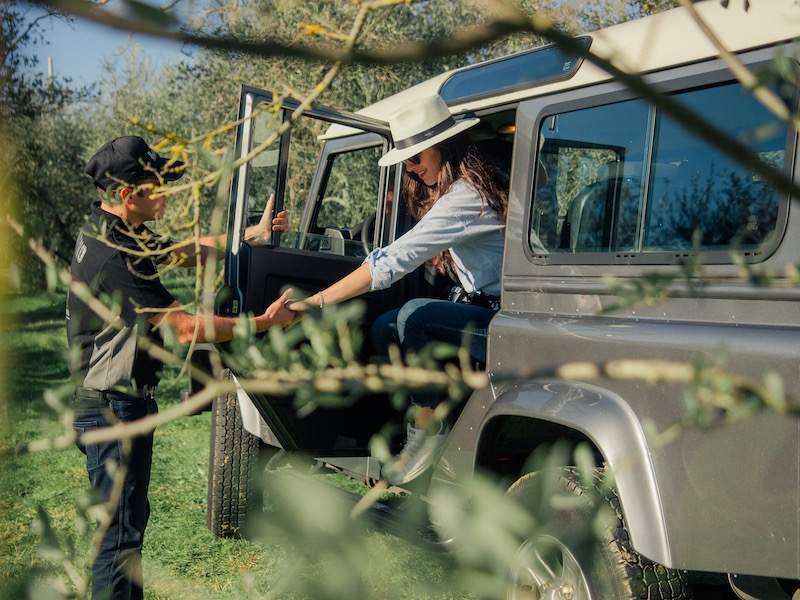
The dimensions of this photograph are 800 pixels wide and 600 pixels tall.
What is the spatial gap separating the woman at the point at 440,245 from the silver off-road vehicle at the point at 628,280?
0.64 ft

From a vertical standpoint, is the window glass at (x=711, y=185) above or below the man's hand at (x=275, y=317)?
above

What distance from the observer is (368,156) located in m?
5.07

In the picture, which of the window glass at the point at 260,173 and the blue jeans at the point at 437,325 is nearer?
the blue jeans at the point at 437,325

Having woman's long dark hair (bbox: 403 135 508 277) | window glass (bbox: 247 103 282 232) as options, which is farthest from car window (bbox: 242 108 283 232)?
woman's long dark hair (bbox: 403 135 508 277)

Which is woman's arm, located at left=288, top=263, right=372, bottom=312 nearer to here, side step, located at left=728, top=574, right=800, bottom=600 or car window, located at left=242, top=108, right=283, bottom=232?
car window, located at left=242, top=108, right=283, bottom=232

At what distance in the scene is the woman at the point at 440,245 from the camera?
3.42m

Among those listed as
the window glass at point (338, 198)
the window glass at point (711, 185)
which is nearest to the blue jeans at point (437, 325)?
the window glass at point (338, 198)

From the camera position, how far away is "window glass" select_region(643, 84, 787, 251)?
2484mm

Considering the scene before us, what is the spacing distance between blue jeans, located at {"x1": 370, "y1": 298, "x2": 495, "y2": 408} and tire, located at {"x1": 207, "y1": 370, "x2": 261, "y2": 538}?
139 cm

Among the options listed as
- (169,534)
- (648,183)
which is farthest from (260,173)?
(648,183)

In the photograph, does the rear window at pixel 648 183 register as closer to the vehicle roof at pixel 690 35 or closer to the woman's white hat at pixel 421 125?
the vehicle roof at pixel 690 35

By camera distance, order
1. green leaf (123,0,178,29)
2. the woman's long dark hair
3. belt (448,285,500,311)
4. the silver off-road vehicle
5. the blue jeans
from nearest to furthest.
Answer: green leaf (123,0,178,29) < the silver off-road vehicle < the blue jeans < the woman's long dark hair < belt (448,285,500,311)

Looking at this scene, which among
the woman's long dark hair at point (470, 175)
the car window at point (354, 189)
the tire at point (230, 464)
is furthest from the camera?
the car window at point (354, 189)

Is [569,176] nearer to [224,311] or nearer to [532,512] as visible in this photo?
[224,311]
